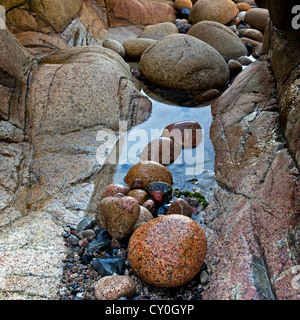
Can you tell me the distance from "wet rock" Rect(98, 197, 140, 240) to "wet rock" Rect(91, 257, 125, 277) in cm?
36

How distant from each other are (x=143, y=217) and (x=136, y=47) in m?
6.66

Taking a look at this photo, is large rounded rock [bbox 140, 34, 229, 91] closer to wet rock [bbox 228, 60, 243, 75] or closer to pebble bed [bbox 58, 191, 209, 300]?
wet rock [bbox 228, 60, 243, 75]

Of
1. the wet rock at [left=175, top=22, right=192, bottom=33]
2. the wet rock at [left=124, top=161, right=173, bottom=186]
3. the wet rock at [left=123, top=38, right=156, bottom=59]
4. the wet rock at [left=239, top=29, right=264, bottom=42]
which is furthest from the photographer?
the wet rock at [left=175, top=22, right=192, bottom=33]

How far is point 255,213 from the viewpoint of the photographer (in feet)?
8.98

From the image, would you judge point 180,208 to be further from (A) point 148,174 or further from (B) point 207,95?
(B) point 207,95

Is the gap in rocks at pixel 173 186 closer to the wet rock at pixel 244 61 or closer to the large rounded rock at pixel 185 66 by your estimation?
the large rounded rock at pixel 185 66

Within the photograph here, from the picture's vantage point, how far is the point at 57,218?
343 cm

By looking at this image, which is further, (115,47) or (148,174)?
(115,47)

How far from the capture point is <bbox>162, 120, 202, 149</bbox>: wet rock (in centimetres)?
508

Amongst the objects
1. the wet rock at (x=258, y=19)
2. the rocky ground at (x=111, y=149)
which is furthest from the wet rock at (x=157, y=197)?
the wet rock at (x=258, y=19)

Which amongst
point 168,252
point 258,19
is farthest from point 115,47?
point 168,252

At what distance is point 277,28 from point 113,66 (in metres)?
3.26

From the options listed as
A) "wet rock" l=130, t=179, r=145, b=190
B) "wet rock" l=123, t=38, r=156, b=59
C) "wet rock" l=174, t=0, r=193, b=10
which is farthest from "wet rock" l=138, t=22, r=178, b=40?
"wet rock" l=130, t=179, r=145, b=190
